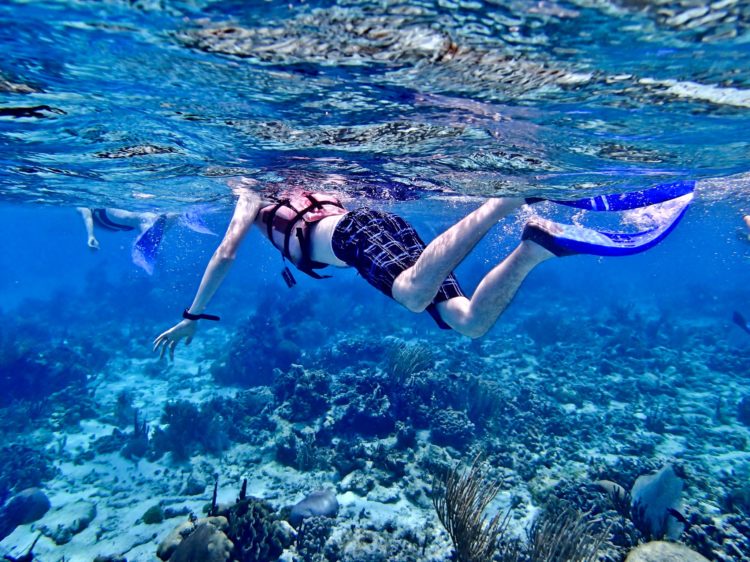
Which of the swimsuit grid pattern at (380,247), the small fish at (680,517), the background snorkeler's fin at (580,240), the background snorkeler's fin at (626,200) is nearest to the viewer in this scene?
the background snorkeler's fin at (580,240)

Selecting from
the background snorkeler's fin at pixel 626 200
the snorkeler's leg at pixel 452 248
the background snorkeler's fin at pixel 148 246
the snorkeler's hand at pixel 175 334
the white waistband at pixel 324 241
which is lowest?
the background snorkeler's fin at pixel 148 246

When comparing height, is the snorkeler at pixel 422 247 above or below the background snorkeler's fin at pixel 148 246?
above

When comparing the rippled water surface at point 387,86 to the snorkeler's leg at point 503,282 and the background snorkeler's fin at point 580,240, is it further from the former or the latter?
the snorkeler's leg at point 503,282

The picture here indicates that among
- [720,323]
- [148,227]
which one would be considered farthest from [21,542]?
[720,323]

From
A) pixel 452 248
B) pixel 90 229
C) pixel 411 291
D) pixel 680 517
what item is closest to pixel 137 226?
pixel 90 229

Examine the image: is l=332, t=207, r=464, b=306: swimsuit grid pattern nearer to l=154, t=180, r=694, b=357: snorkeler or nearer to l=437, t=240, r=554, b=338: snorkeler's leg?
l=154, t=180, r=694, b=357: snorkeler

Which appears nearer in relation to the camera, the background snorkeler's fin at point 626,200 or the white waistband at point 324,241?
the white waistband at point 324,241

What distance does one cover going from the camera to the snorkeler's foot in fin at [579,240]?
10.7 feet

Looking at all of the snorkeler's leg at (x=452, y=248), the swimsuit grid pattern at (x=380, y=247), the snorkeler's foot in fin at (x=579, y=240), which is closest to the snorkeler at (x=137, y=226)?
the swimsuit grid pattern at (x=380, y=247)

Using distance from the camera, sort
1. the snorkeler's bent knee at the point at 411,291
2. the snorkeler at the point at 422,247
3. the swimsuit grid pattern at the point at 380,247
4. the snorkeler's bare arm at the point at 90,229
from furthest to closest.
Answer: the snorkeler's bare arm at the point at 90,229, the swimsuit grid pattern at the point at 380,247, the snorkeler's bent knee at the point at 411,291, the snorkeler at the point at 422,247

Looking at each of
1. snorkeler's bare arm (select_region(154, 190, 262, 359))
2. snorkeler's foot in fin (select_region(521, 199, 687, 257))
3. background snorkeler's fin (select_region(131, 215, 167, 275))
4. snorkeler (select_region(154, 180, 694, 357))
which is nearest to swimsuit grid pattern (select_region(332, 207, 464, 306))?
snorkeler (select_region(154, 180, 694, 357))

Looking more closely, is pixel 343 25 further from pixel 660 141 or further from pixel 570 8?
pixel 660 141

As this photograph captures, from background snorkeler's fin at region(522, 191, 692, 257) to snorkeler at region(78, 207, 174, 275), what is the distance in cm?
1060

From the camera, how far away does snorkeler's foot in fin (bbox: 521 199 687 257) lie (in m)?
3.26
